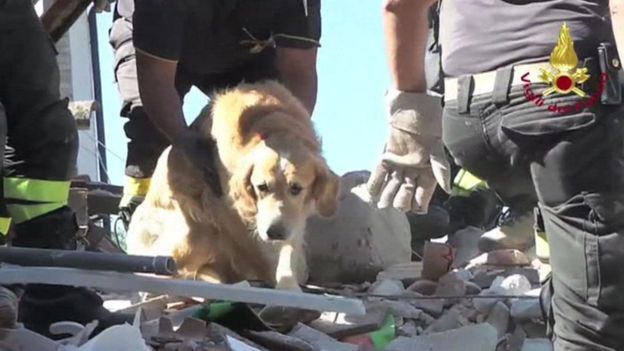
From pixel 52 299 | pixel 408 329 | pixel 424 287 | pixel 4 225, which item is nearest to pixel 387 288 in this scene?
pixel 424 287

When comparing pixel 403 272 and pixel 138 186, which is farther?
pixel 138 186

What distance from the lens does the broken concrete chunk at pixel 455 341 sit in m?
3.13

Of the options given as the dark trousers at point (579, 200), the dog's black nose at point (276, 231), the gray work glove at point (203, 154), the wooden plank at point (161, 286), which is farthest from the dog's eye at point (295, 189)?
the dark trousers at point (579, 200)

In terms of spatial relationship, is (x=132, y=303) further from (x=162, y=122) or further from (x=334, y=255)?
(x=334, y=255)

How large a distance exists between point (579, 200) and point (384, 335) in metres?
1.10

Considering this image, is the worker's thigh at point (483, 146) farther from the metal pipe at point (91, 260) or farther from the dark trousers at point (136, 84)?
the dark trousers at point (136, 84)

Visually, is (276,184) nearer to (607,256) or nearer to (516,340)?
(516,340)

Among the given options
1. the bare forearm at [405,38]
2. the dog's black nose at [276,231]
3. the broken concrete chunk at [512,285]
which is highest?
the bare forearm at [405,38]

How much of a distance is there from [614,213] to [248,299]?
2.86 ft

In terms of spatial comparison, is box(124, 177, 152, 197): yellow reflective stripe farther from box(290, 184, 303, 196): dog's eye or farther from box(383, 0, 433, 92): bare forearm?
box(383, 0, 433, 92): bare forearm

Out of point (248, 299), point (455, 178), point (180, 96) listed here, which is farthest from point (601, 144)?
point (455, 178)

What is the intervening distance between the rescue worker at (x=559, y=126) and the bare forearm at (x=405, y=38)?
0.07 feet

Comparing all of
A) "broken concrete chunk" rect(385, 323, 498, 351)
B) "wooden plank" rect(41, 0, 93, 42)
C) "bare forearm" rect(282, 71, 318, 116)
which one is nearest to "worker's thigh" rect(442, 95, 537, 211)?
"broken concrete chunk" rect(385, 323, 498, 351)

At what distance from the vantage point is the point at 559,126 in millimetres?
2354
